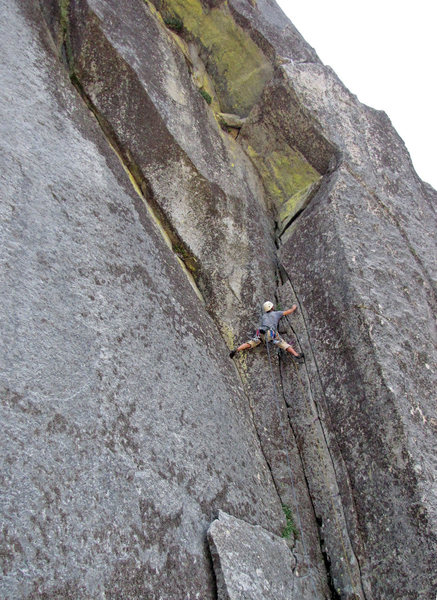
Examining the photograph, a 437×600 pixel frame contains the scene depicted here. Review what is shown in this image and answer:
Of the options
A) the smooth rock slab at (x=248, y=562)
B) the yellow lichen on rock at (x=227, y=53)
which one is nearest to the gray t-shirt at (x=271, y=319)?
the smooth rock slab at (x=248, y=562)

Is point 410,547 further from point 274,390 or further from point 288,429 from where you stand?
point 274,390

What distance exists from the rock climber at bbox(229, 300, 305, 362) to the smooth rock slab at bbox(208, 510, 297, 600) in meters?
2.63

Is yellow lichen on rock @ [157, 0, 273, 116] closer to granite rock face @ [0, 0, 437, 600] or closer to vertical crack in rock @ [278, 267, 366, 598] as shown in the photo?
granite rock face @ [0, 0, 437, 600]

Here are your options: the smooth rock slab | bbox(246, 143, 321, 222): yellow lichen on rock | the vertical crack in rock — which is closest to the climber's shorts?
the vertical crack in rock

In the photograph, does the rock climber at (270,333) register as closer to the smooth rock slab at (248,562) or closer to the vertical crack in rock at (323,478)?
the vertical crack in rock at (323,478)

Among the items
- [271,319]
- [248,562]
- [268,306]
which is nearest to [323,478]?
[248,562]

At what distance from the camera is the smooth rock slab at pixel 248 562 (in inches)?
175

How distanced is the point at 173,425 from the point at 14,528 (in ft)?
6.70

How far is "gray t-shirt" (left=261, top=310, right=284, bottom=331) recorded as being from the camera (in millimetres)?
7254

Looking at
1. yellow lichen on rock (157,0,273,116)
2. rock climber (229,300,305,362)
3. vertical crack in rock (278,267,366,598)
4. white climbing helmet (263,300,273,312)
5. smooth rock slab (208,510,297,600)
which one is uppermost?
yellow lichen on rock (157,0,273,116)

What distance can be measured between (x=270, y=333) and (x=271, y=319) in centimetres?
32

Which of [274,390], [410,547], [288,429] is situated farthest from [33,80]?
[410,547]

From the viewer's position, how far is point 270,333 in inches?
279

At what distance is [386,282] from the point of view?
7191 millimetres
